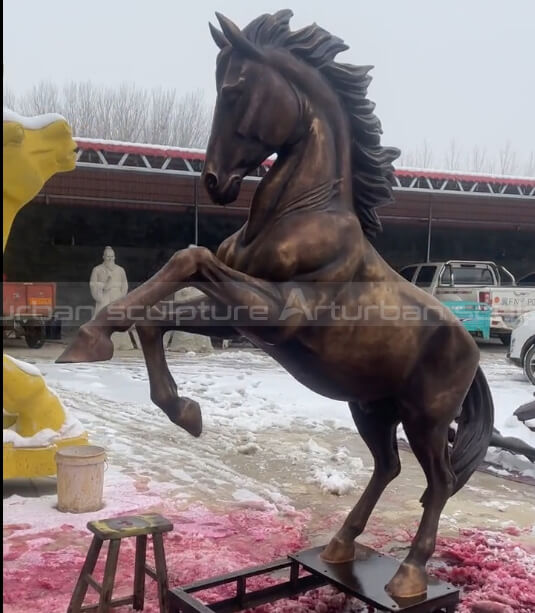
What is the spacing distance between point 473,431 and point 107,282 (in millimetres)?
9716

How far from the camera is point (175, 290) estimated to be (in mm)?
1971

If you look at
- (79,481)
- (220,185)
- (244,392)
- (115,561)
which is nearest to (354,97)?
(220,185)

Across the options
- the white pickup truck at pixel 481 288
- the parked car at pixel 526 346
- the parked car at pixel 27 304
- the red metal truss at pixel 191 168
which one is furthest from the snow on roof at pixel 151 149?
the parked car at pixel 526 346

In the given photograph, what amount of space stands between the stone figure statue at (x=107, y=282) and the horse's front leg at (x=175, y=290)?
9.88 metres

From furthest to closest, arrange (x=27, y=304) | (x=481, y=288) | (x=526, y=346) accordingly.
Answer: (x=481, y=288) → (x=27, y=304) → (x=526, y=346)

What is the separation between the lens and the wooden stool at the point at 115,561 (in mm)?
2518

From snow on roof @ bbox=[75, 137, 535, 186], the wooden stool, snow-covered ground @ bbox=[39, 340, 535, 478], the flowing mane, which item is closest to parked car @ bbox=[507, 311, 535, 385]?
snow-covered ground @ bbox=[39, 340, 535, 478]

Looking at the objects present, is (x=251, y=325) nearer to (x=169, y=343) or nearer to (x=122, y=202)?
(x=169, y=343)

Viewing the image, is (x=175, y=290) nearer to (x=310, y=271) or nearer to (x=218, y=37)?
(x=310, y=271)

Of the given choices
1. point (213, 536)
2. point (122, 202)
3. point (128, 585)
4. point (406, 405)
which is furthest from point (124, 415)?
point (122, 202)

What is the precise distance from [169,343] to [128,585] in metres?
8.81

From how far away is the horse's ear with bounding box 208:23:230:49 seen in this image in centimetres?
211

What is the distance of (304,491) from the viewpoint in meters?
4.51

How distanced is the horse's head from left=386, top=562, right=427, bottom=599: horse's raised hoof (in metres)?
1.60
